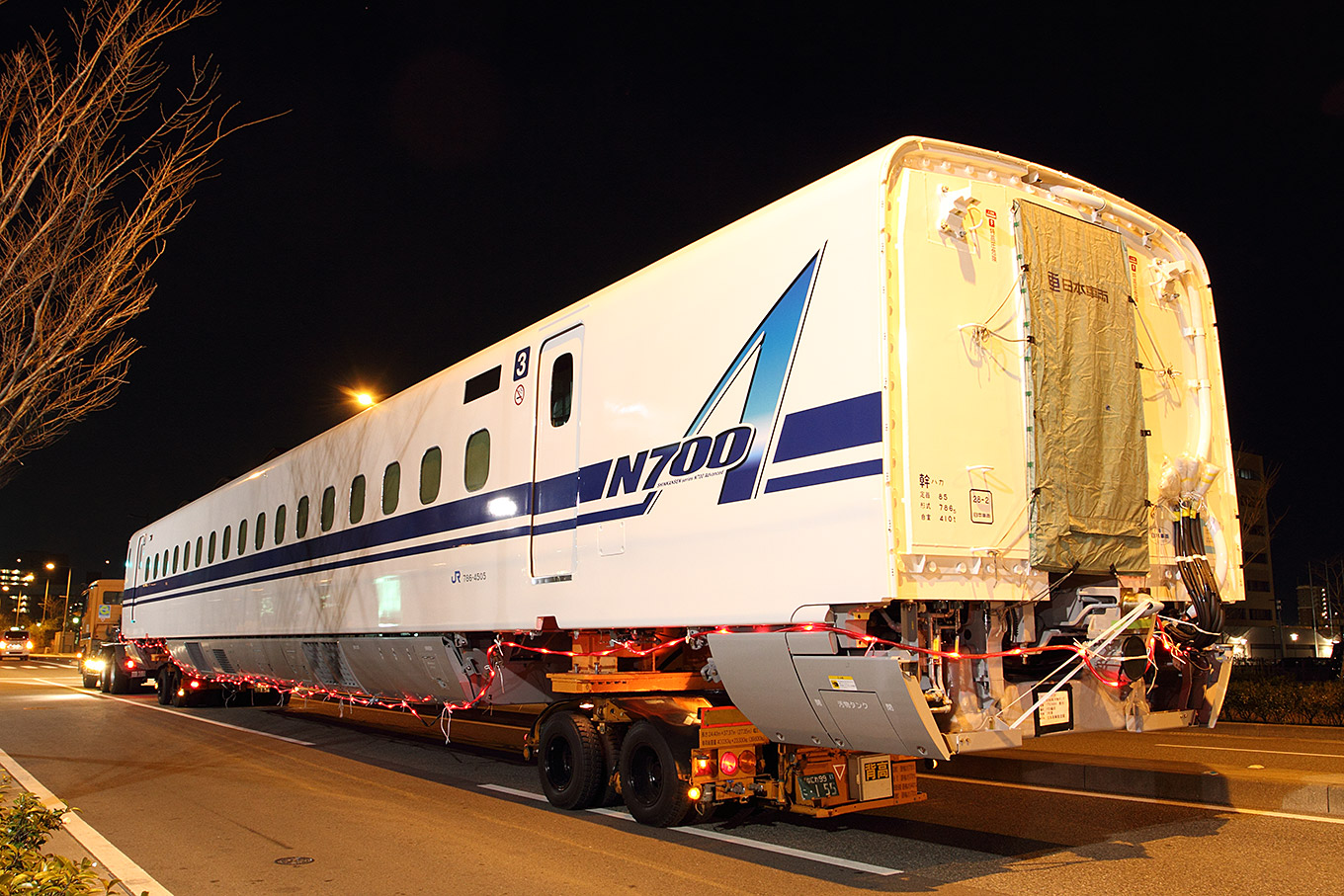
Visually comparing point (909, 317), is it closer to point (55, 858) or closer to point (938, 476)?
point (938, 476)

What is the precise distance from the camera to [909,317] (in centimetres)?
586

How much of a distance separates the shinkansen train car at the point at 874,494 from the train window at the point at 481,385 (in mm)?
803

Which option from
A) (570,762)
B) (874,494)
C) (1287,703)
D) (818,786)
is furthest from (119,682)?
(874,494)

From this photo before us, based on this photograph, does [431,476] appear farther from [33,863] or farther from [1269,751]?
[1269,751]

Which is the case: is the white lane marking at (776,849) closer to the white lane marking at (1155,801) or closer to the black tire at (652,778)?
the black tire at (652,778)

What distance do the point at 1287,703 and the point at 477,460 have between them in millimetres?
12231

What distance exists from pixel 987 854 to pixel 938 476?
2843mm

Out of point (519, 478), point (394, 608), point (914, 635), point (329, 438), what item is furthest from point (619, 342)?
point (329, 438)

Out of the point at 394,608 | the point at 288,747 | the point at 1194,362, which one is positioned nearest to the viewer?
the point at 1194,362

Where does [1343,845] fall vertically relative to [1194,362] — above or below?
below

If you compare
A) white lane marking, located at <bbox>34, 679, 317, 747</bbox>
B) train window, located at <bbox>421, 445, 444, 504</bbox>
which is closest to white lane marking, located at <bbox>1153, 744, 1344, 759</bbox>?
train window, located at <bbox>421, 445, 444, 504</bbox>

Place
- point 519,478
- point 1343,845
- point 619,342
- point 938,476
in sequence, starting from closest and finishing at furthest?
point 938,476 < point 1343,845 < point 619,342 < point 519,478

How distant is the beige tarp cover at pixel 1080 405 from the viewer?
609cm

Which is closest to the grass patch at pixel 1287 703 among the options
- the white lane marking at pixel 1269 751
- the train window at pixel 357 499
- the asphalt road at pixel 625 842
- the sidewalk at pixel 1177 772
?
the sidewalk at pixel 1177 772
